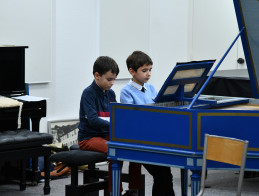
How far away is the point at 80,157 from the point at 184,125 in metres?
1.00

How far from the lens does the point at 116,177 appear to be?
3986 mm

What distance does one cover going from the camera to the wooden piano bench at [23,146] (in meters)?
4.97

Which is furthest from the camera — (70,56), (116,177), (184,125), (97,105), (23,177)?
(70,56)

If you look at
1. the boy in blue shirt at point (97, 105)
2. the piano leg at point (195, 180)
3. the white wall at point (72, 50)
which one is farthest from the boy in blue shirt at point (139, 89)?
the white wall at point (72, 50)

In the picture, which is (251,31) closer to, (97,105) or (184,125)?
(184,125)

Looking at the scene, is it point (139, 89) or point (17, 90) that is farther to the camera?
point (17, 90)

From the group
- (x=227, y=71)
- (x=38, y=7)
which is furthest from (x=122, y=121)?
(x=227, y=71)

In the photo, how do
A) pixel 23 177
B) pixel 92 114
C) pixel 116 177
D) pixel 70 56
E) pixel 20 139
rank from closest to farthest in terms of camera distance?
pixel 116 177, pixel 92 114, pixel 20 139, pixel 23 177, pixel 70 56

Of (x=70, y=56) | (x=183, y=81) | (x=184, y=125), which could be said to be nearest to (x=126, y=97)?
(x=183, y=81)

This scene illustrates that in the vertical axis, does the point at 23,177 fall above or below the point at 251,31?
below

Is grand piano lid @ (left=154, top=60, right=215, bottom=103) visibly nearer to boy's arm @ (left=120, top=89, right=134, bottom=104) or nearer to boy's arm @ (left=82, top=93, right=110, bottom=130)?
boy's arm @ (left=120, top=89, right=134, bottom=104)

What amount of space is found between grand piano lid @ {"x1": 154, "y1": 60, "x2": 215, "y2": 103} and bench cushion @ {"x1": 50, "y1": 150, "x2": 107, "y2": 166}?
2.07ft

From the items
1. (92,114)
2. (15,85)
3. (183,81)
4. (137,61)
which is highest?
(137,61)

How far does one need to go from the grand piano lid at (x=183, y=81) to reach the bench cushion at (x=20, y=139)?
1.40 m
